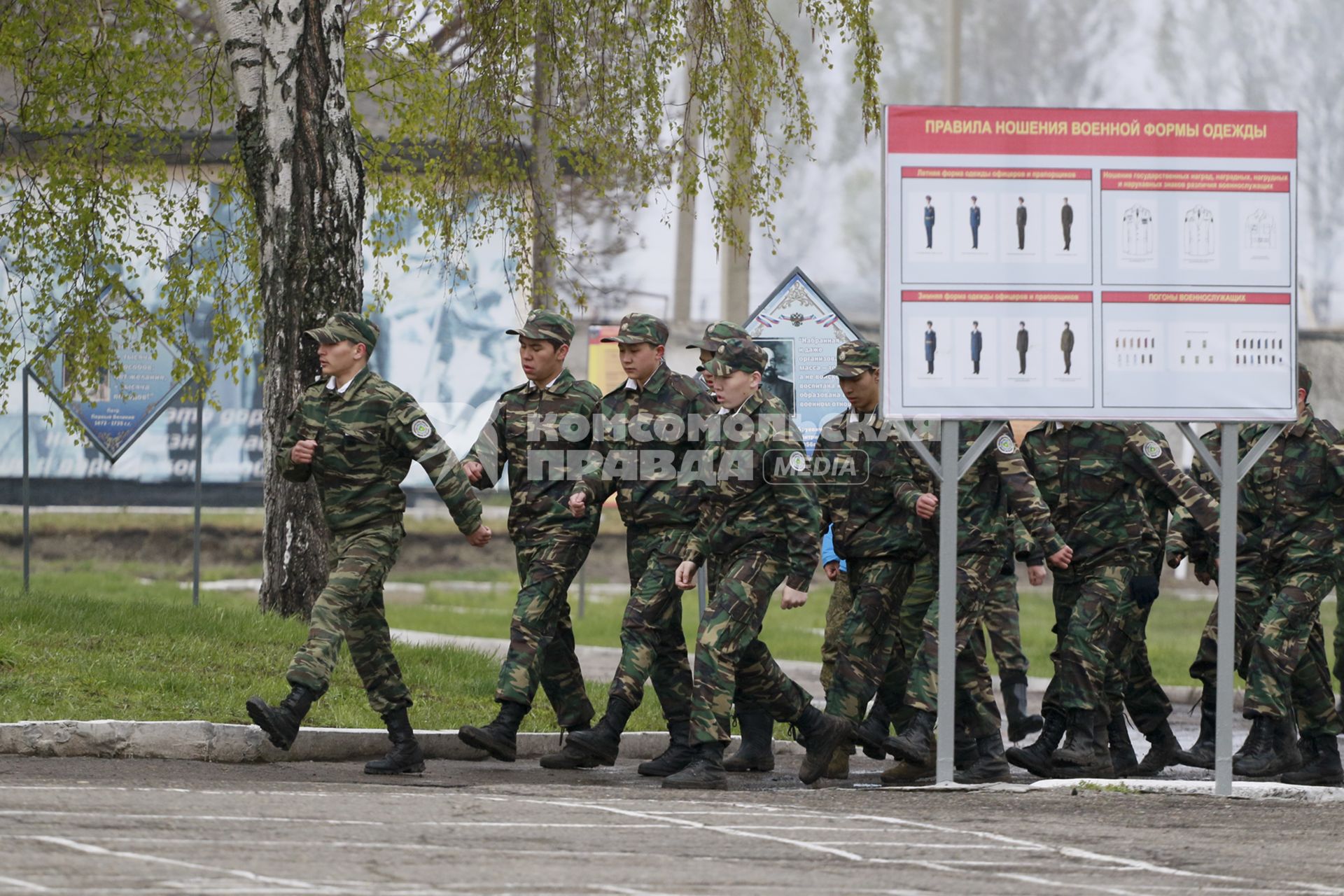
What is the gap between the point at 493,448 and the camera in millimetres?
10133

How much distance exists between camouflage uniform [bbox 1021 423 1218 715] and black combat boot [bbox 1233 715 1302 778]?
772 mm

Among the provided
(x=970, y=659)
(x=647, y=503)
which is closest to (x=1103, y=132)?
(x=970, y=659)

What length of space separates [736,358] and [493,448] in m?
1.44

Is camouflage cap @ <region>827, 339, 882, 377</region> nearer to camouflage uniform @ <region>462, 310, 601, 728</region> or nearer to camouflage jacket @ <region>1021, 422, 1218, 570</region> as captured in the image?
camouflage jacket @ <region>1021, 422, 1218, 570</region>

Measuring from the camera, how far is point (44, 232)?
1450 cm

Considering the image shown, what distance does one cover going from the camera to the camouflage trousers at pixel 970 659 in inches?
378

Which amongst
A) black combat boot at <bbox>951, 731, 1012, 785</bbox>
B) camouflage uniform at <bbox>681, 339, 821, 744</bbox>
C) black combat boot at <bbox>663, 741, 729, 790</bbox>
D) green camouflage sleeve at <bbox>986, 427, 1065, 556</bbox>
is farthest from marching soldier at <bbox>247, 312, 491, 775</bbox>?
black combat boot at <bbox>951, 731, 1012, 785</bbox>

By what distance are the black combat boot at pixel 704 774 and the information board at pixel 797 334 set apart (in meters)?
3.69

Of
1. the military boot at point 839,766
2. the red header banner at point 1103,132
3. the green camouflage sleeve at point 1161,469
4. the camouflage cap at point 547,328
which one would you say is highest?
the red header banner at point 1103,132

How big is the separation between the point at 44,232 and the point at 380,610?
6229mm

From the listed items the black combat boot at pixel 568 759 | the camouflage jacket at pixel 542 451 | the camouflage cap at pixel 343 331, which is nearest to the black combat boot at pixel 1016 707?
the black combat boot at pixel 568 759

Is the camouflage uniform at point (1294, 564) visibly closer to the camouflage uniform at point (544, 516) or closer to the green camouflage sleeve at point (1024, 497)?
the green camouflage sleeve at point (1024, 497)

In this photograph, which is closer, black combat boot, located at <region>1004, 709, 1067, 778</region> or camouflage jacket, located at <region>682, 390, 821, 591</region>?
camouflage jacket, located at <region>682, 390, 821, 591</region>

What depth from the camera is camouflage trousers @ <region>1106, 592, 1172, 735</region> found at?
1027 cm
